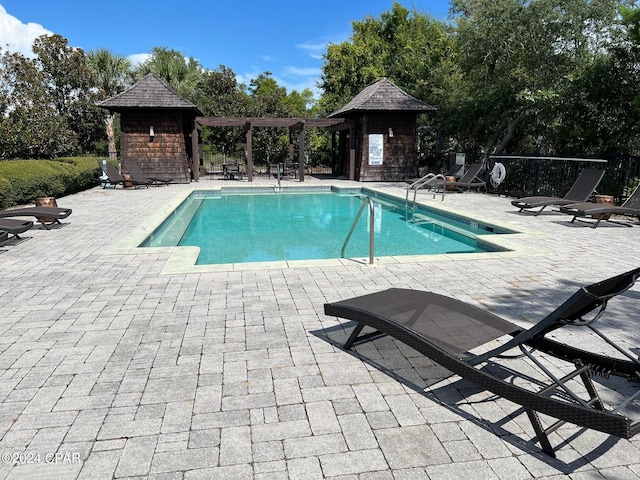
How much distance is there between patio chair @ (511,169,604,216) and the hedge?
12.1m

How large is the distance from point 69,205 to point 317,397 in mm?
11233

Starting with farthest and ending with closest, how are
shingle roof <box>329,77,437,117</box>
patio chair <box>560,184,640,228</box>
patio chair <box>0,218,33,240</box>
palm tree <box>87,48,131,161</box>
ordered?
palm tree <box>87,48,131,161</box> → shingle roof <box>329,77,437,117</box> → patio chair <box>560,184,640,228</box> → patio chair <box>0,218,33,240</box>

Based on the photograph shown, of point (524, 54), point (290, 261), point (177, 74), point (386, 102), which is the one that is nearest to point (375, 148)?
point (386, 102)

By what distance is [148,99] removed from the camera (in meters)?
17.5

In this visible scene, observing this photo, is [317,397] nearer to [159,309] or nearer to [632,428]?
[632,428]

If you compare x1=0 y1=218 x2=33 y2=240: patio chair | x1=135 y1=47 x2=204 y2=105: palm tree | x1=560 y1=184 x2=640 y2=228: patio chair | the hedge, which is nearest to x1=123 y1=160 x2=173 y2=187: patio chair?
the hedge

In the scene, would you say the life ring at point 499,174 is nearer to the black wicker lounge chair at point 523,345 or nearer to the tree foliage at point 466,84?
the tree foliage at point 466,84

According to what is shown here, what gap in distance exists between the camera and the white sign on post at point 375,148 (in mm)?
18766

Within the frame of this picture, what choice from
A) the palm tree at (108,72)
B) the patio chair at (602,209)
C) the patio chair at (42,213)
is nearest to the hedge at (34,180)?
the patio chair at (42,213)

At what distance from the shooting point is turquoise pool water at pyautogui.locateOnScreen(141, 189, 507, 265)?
8.06 m

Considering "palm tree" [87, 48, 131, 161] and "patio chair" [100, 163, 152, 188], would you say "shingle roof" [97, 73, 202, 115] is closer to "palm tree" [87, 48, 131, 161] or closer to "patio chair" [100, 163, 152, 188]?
"patio chair" [100, 163, 152, 188]

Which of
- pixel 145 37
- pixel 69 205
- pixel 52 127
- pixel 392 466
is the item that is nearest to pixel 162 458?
pixel 392 466

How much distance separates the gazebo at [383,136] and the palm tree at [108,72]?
666 inches

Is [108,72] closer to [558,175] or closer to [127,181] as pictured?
[127,181]
